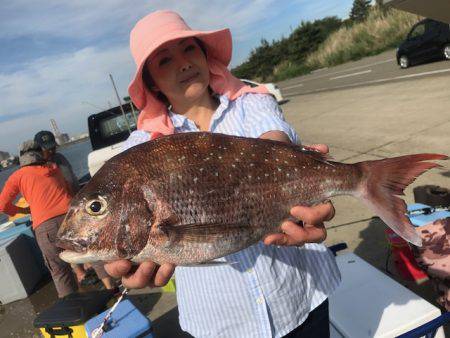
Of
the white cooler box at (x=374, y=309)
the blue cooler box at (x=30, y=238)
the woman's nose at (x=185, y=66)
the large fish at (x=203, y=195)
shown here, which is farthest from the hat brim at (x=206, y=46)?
the blue cooler box at (x=30, y=238)

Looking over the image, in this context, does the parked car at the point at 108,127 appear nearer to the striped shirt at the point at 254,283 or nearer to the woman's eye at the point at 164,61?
the woman's eye at the point at 164,61

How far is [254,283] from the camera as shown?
1917 millimetres

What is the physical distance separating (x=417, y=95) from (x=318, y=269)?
34.6ft

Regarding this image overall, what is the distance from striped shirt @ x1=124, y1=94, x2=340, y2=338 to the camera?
1.92m

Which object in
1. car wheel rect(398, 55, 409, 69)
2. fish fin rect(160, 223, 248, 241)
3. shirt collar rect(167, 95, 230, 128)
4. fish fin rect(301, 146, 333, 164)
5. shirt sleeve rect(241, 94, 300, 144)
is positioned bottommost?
car wheel rect(398, 55, 409, 69)

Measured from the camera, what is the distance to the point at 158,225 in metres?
1.64

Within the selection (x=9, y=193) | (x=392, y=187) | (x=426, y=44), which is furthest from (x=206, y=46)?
(x=426, y=44)

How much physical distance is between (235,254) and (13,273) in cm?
626

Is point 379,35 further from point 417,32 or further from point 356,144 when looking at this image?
point 356,144

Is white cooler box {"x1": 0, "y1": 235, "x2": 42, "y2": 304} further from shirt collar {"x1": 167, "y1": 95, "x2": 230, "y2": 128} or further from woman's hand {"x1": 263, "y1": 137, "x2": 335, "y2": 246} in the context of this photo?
woman's hand {"x1": 263, "y1": 137, "x2": 335, "y2": 246}

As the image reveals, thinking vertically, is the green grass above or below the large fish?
above

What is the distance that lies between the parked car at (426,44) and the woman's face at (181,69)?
1699 cm

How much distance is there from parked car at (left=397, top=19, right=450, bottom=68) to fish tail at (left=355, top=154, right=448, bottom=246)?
55.7 ft

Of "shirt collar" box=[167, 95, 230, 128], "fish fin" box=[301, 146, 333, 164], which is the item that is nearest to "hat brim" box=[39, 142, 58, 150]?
"shirt collar" box=[167, 95, 230, 128]
